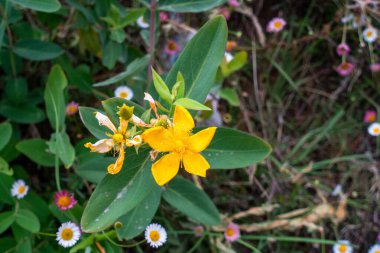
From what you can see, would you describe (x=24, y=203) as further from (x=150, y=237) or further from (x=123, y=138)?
(x=123, y=138)

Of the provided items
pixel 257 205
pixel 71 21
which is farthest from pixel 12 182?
pixel 257 205

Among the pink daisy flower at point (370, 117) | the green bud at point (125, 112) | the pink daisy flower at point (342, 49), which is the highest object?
the pink daisy flower at point (342, 49)

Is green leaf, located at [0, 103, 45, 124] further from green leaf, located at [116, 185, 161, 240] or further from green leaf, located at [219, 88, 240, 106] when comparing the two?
green leaf, located at [219, 88, 240, 106]

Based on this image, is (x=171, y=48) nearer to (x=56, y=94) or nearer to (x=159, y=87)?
(x=56, y=94)

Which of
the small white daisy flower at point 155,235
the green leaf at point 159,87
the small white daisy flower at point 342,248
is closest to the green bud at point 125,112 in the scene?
the green leaf at point 159,87

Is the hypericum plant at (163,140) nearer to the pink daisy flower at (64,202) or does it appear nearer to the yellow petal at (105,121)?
the yellow petal at (105,121)

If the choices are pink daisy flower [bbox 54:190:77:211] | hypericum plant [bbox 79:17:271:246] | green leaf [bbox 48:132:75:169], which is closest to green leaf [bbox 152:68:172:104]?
hypericum plant [bbox 79:17:271:246]
